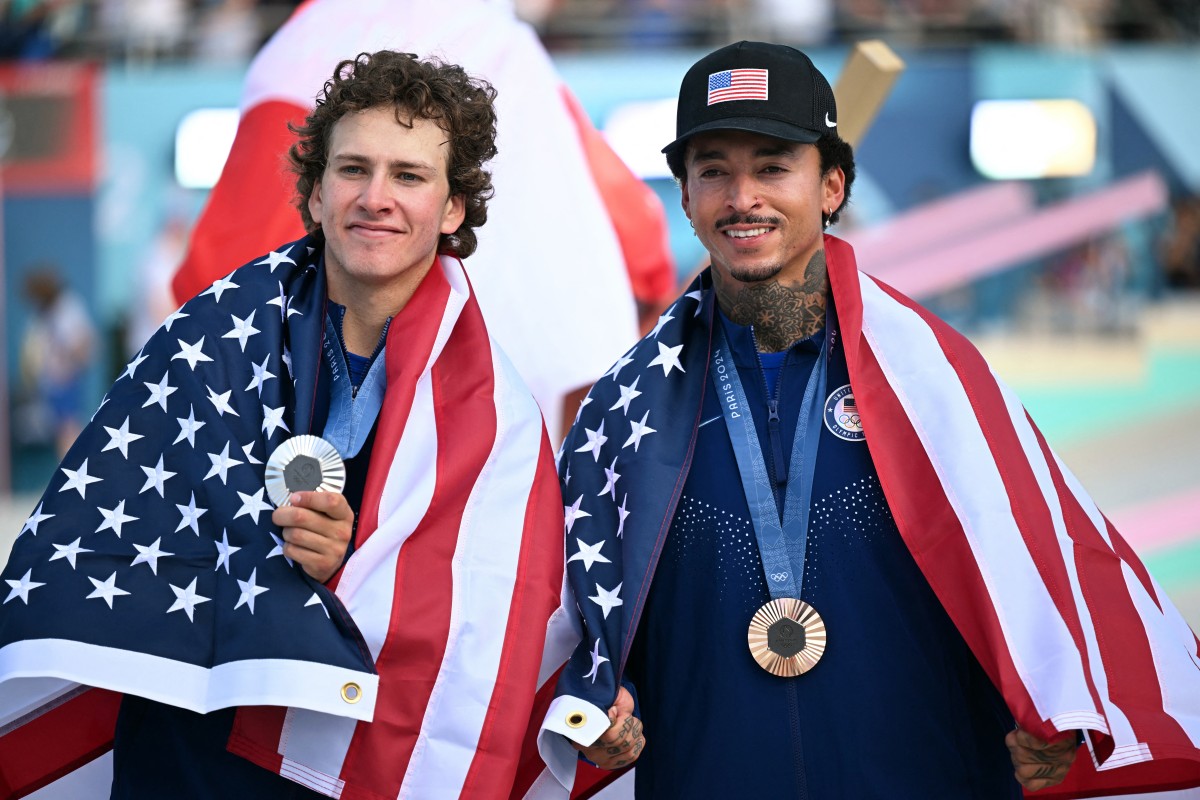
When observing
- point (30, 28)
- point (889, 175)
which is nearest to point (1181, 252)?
point (889, 175)

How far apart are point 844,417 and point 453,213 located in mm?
846

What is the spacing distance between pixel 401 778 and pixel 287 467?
21.9 inches

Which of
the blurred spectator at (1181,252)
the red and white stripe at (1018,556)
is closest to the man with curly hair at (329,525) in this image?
the red and white stripe at (1018,556)

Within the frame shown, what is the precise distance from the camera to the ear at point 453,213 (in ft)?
8.62

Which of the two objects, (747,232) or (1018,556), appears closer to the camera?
(1018,556)

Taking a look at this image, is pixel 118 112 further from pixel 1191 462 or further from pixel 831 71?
pixel 1191 462

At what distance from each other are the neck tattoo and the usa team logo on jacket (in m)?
0.14

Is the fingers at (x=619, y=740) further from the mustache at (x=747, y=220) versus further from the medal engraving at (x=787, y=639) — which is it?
the mustache at (x=747, y=220)

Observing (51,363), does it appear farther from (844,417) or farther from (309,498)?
(844,417)

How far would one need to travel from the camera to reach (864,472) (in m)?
2.45

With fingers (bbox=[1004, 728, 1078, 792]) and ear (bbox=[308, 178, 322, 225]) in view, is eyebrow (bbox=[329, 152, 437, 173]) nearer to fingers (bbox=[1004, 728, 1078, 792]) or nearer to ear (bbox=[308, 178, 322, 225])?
ear (bbox=[308, 178, 322, 225])

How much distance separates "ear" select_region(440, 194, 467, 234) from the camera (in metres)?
2.63

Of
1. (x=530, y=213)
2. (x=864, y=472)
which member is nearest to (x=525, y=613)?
(x=864, y=472)

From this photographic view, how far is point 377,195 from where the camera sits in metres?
2.46
